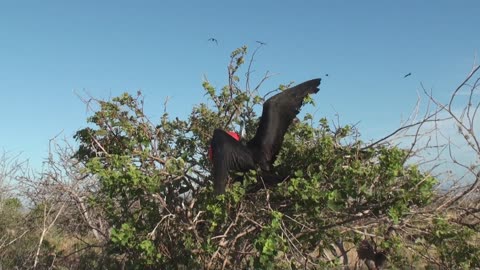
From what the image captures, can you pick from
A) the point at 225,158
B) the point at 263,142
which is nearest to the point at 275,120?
the point at 263,142

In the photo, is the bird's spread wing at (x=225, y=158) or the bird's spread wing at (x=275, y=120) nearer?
the bird's spread wing at (x=225, y=158)

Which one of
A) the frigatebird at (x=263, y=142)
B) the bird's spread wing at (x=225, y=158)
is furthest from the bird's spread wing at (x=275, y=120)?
Result: the bird's spread wing at (x=225, y=158)

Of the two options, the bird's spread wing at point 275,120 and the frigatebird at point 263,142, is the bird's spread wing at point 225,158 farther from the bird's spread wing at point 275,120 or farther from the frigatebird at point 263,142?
the bird's spread wing at point 275,120

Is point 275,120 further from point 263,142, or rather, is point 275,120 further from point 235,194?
point 235,194

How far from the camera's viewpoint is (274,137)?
4344 millimetres

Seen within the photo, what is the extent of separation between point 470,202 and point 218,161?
241 cm

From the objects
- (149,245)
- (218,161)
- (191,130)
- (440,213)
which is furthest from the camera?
(191,130)

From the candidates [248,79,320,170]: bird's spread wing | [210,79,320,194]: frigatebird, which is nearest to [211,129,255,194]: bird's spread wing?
[210,79,320,194]: frigatebird

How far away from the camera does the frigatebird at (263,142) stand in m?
4.02

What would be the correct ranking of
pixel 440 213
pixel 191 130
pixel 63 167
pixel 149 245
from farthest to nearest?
pixel 63 167, pixel 191 130, pixel 440 213, pixel 149 245

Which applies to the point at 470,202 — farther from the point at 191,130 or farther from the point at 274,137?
the point at 191,130

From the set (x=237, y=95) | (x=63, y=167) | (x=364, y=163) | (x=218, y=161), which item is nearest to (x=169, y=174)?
(x=218, y=161)

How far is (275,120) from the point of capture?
444 cm

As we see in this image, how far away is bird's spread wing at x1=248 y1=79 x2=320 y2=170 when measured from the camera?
4309mm
